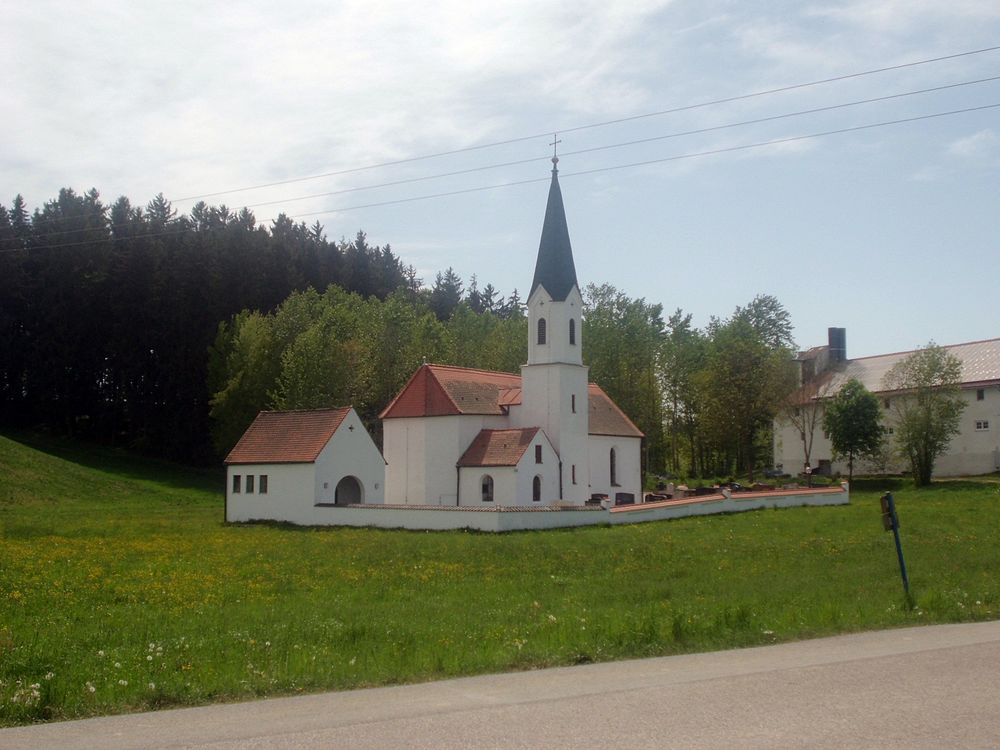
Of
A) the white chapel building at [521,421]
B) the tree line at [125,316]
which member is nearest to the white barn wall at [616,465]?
the white chapel building at [521,421]

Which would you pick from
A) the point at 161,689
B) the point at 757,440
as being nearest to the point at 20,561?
the point at 161,689

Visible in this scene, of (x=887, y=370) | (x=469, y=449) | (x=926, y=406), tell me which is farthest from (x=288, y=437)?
(x=887, y=370)

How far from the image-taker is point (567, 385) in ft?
156

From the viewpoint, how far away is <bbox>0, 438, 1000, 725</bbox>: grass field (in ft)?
38.1

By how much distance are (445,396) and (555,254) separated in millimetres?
8821

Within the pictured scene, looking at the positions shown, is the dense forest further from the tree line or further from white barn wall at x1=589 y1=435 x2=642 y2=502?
white barn wall at x1=589 y1=435 x2=642 y2=502

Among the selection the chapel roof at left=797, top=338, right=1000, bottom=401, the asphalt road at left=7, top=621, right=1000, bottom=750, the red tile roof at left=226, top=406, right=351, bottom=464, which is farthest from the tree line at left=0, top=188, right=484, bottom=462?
the asphalt road at left=7, top=621, right=1000, bottom=750

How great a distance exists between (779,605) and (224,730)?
10.9m

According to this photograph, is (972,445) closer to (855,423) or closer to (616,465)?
(855,423)

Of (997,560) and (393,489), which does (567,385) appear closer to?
(393,489)

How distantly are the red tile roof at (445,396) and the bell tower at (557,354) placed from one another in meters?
1.94

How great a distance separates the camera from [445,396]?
1849 inches

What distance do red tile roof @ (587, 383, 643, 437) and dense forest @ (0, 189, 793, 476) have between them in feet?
46.4

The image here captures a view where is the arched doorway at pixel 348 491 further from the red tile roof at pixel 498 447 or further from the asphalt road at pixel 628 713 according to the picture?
the asphalt road at pixel 628 713
